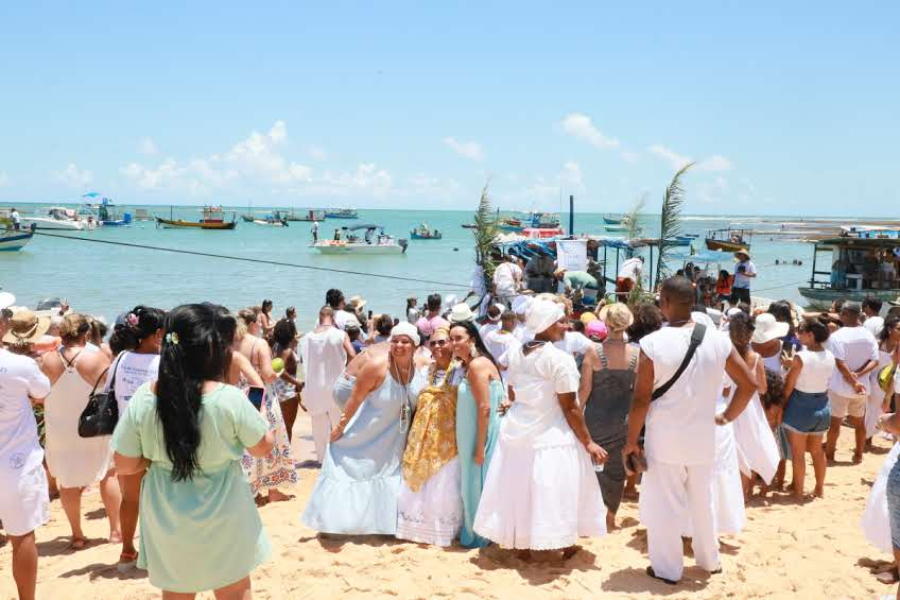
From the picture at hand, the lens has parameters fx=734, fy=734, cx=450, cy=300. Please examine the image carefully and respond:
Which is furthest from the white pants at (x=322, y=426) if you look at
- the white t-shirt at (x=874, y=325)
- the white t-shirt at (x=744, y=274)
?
the white t-shirt at (x=744, y=274)

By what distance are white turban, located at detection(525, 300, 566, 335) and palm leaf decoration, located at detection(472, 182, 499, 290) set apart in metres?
8.14

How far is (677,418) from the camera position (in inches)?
157

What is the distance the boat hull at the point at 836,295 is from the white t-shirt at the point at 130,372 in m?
19.1

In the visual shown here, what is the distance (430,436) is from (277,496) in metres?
1.99

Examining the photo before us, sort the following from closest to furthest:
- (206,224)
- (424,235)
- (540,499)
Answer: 1. (540,499)
2. (424,235)
3. (206,224)

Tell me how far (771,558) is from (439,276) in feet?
121

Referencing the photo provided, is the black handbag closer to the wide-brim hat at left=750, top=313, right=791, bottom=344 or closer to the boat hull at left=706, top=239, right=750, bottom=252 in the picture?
the wide-brim hat at left=750, top=313, right=791, bottom=344

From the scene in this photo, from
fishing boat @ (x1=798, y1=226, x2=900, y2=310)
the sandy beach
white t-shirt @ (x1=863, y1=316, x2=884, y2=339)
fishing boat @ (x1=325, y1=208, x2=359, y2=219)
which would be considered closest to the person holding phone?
the sandy beach

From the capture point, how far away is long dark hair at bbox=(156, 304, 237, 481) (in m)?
2.81

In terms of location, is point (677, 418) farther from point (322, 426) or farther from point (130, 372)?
point (322, 426)

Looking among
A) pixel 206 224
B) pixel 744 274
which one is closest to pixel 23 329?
pixel 744 274

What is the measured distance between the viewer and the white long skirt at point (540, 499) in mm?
4301

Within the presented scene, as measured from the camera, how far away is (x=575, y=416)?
4.30 m

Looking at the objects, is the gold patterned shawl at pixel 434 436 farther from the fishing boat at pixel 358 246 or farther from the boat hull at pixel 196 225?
the boat hull at pixel 196 225
